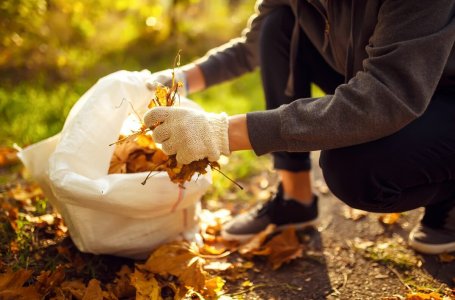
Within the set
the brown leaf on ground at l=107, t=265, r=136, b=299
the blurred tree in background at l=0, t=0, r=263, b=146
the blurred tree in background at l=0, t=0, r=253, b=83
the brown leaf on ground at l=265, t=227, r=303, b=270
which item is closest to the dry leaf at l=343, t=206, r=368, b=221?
the brown leaf on ground at l=265, t=227, r=303, b=270

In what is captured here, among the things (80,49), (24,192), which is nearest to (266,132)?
(24,192)

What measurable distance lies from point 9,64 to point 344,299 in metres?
2.99

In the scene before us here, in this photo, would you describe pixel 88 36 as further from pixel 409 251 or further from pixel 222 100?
pixel 409 251

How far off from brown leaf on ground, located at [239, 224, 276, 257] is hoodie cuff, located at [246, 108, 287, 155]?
605 millimetres

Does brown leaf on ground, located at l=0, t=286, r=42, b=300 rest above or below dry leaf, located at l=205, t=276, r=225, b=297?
above

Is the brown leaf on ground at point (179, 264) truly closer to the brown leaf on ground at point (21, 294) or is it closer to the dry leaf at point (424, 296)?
the brown leaf on ground at point (21, 294)

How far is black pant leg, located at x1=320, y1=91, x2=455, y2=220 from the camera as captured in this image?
1379 millimetres

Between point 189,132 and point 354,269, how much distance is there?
861 mm

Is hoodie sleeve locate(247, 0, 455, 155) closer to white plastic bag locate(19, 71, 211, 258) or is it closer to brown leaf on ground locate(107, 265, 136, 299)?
white plastic bag locate(19, 71, 211, 258)

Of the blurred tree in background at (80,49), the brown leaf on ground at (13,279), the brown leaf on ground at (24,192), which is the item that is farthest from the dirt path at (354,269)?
the blurred tree in background at (80,49)

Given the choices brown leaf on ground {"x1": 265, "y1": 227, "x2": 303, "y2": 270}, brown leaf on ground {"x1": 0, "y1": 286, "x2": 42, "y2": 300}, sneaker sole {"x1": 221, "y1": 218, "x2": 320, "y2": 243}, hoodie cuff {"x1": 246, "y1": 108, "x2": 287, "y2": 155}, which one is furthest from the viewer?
sneaker sole {"x1": 221, "y1": 218, "x2": 320, "y2": 243}

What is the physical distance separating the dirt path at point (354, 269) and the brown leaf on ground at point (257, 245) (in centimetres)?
5

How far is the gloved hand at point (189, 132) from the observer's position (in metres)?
1.23

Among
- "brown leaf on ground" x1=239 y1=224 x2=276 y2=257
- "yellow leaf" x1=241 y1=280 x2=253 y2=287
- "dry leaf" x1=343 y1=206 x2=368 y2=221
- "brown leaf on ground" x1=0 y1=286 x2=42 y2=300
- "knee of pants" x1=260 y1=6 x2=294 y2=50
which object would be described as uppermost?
"knee of pants" x1=260 y1=6 x2=294 y2=50
